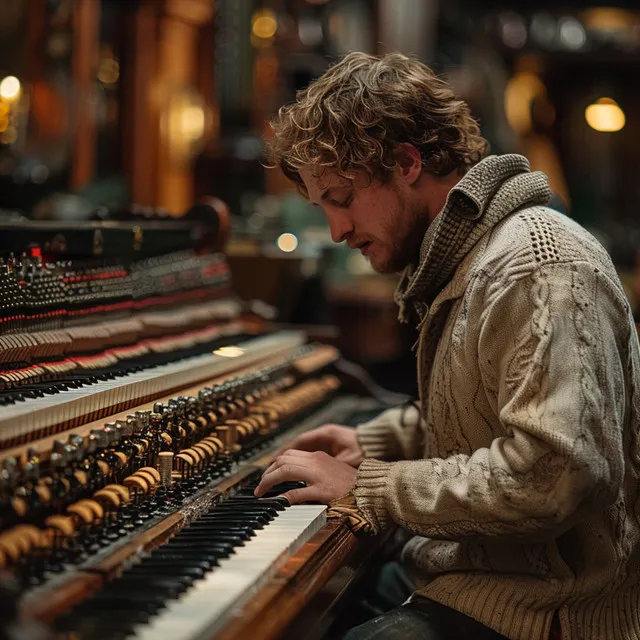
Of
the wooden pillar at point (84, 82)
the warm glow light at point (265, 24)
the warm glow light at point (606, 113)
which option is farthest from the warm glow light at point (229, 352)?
the warm glow light at point (606, 113)

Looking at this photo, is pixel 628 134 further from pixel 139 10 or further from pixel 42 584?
pixel 42 584

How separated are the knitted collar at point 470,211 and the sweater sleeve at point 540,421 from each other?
8.8 inches

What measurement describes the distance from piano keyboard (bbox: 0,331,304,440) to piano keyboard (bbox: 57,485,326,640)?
0.35 meters

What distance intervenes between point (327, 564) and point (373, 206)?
98cm

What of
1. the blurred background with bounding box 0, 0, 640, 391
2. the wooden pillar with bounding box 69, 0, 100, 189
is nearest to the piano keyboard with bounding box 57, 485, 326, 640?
the blurred background with bounding box 0, 0, 640, 391

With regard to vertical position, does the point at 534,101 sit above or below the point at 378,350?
above

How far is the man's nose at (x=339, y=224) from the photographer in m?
2.56

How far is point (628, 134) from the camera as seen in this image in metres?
13.7

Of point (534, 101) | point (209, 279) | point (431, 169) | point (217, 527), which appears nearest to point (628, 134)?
point (534, 101)

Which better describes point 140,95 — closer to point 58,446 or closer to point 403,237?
point 403,237

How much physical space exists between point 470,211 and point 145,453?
40.4 inches

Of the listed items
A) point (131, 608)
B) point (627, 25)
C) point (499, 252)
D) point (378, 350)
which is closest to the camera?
point (131, 608)

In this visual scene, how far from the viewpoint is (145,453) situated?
2.27 m

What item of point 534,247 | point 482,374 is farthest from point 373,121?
point 482,374
